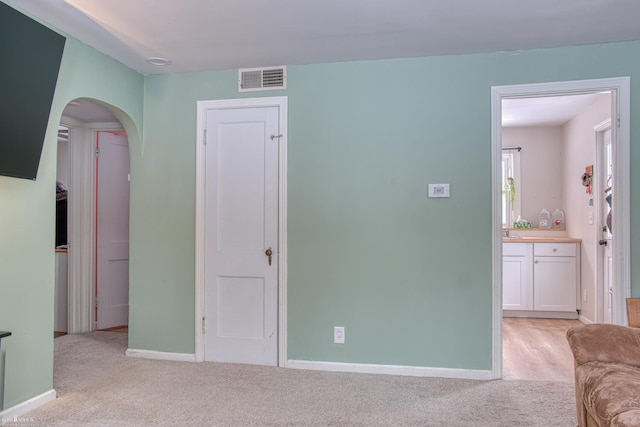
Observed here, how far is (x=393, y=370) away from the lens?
3107 millimetres

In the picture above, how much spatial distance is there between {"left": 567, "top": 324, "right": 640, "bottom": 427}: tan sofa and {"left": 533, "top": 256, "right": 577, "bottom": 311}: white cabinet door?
3.04 meters

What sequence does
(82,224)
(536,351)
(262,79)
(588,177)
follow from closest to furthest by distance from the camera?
(262,79) < (536,351) < (82,224) < (588,177)

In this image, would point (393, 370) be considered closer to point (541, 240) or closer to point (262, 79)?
point (262, 79)

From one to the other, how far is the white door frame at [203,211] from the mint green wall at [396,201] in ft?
0.18

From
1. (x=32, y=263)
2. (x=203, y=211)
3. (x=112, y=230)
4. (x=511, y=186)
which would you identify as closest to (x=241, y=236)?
(x=203, y=211)

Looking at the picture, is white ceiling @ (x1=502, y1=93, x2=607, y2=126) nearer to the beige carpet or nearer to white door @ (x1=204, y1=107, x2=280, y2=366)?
white door @ (x1=204, y1=107, x2=280, y2=366)

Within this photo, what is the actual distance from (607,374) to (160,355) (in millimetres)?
3063

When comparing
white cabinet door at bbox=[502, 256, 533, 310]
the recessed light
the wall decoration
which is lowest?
white cabinet door at bbox=[502, 256, 533, 310]

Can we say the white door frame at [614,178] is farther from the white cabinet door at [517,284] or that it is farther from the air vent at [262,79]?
the white cabinet door at [517,284]

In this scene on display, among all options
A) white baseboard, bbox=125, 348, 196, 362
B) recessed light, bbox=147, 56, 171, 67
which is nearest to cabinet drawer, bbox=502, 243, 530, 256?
white baseboard, bbox=125, 348, 196, 362

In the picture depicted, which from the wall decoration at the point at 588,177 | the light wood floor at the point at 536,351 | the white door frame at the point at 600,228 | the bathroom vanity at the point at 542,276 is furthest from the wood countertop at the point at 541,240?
the light wood floor at the point at 536,351

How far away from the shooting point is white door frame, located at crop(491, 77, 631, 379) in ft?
9.32

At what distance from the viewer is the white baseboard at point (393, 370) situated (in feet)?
9.88

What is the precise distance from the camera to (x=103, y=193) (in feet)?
14.7
